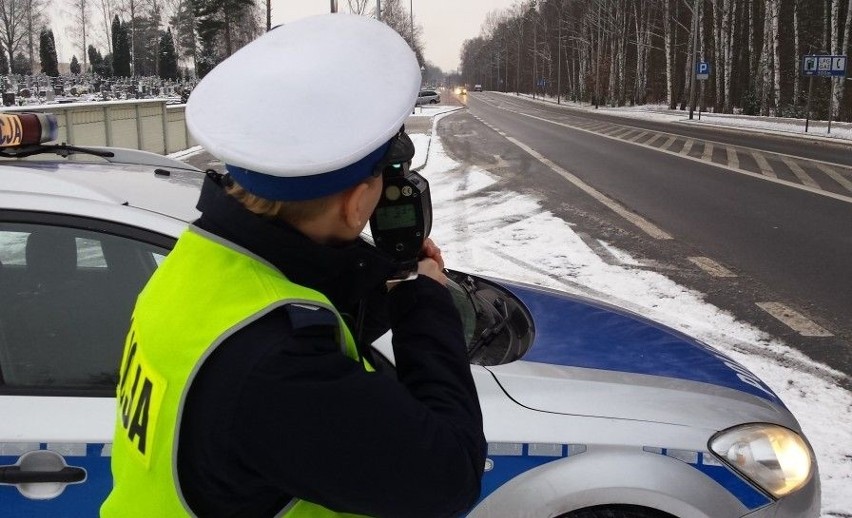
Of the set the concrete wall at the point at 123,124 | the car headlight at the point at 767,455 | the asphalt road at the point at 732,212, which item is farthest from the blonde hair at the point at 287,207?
the concrete wall at the point at 123,124

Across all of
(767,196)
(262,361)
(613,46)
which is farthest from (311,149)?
(613,46)

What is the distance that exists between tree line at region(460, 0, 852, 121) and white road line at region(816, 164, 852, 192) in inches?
687

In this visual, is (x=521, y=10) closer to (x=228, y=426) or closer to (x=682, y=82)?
(x=682, y=82)

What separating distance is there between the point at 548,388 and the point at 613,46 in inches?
2643

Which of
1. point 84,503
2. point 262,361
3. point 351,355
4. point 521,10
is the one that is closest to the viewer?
point 262,361

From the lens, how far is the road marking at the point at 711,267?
7.22 m

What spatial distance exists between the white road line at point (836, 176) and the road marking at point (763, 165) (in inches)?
38.2

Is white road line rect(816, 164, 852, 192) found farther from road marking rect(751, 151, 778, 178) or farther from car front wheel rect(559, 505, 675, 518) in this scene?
car front wheel rect(559, 505, 675, 518)

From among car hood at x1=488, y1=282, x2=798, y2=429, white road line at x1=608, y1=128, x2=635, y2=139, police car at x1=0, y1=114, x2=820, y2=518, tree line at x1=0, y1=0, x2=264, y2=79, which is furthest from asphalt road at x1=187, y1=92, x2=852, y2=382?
tree line at x1=0, y1=0, x2=264, y2=79

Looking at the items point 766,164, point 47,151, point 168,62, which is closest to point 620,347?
point 47,151

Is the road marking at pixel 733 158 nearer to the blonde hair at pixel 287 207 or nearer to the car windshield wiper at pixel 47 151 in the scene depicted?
the car windshield wiper at pixel 47 151

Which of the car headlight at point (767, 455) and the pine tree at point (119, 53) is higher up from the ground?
the pine tree at point (119, 53)

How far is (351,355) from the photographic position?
1050 mm

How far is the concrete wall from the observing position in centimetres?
1384
